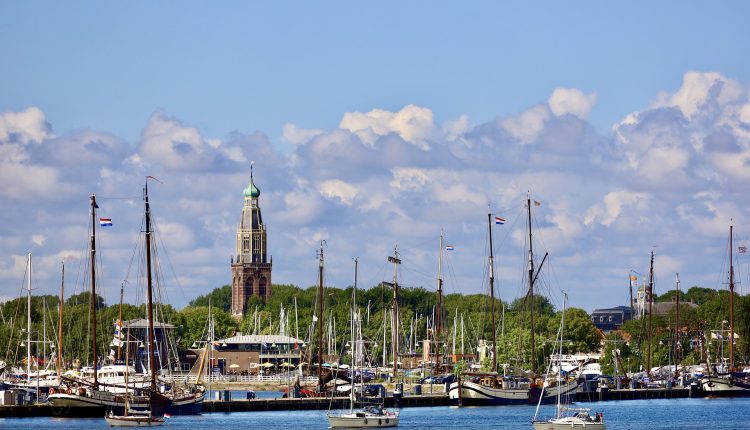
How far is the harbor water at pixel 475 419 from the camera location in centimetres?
11643

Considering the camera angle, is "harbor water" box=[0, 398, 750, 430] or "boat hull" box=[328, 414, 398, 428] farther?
"harbor water" box=[0, 398, 750, 430]

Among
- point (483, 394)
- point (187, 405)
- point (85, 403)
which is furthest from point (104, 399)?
point (483, 394)

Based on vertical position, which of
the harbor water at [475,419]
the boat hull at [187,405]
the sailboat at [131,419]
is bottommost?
the harbor water at [475,419]

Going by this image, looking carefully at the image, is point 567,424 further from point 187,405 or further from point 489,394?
point 489,394

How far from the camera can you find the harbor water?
382ft

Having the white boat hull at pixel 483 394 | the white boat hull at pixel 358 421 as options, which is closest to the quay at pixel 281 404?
the white boat hull at pixel 483 394

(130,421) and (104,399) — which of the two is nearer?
(130,421)

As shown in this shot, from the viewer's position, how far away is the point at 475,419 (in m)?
125

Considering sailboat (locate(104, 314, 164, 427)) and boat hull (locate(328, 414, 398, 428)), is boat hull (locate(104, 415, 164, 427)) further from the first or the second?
boat hull (locate(328, 414, 398, 428))

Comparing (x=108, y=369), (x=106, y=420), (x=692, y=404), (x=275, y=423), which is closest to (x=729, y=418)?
(x=692, y=404)

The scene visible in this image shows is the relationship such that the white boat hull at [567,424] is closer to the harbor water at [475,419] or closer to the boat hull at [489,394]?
the harbor water at [475,419]

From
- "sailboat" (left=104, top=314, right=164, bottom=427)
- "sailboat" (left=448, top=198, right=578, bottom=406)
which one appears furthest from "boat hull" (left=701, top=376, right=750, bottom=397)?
"sailboat" (left=104, top=314, right=164, bottom=427)

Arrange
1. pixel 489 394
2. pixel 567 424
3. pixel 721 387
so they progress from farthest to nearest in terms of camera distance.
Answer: pixel 721 387 → pixel 489 394 → pixel 567 424

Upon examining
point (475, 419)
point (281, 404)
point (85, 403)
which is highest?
point (85, 403)
